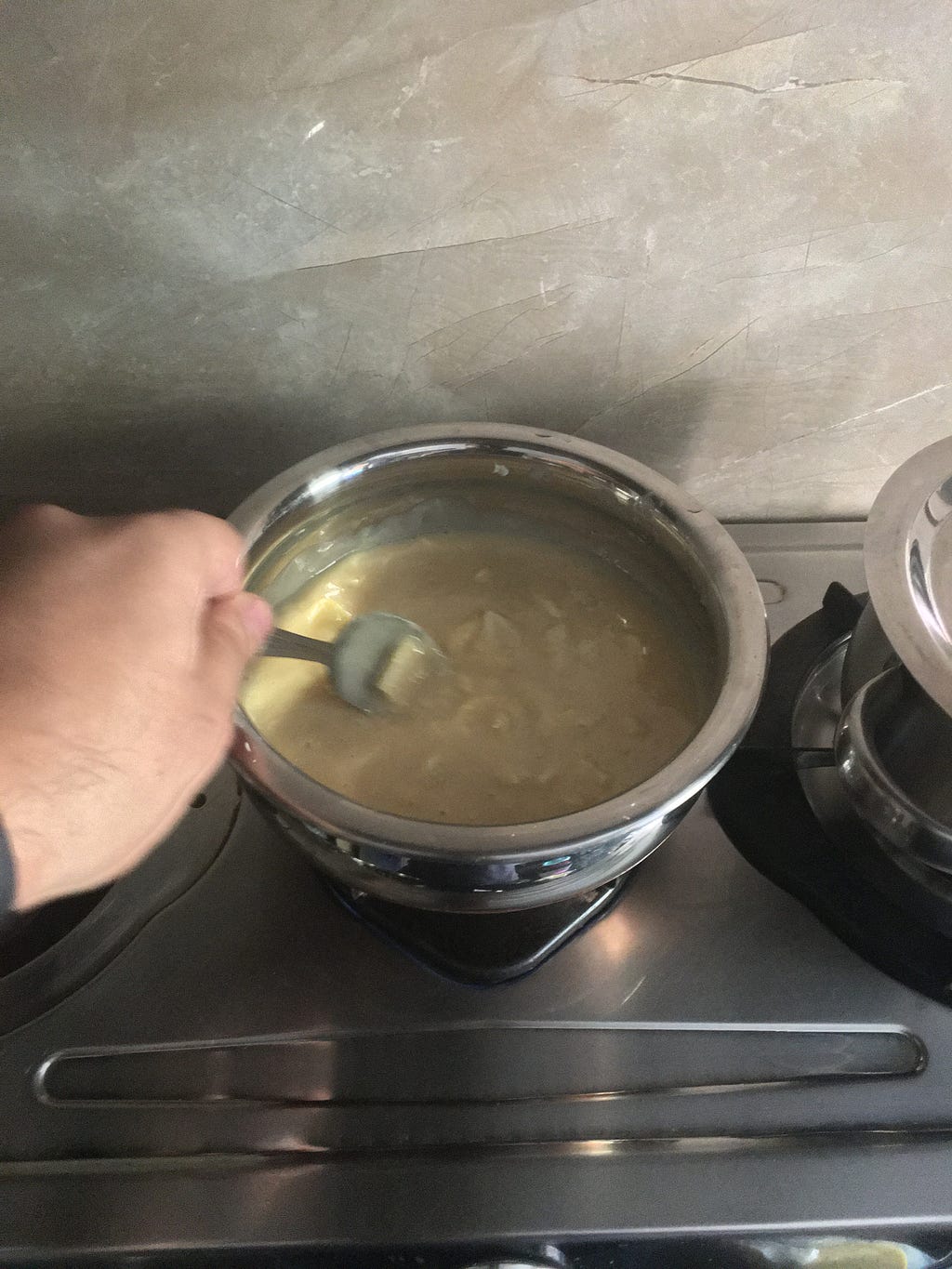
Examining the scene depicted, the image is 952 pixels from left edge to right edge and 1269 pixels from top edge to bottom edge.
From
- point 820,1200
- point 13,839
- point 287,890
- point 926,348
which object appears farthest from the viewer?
point 926,348

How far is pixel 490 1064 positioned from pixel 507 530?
0.40m

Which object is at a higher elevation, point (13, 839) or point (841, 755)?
point (13, 839)

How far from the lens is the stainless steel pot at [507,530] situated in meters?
0.43

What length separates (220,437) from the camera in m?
0.69

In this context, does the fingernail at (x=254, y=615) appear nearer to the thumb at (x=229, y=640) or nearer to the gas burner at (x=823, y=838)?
the thumb at (x=229, y=640)

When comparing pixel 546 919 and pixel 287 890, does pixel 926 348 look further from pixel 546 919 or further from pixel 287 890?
pixel 287 890

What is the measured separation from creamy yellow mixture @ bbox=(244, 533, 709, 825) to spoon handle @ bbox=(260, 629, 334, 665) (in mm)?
34

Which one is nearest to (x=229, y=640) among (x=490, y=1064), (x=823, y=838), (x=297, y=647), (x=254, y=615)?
(x=254, y=615)

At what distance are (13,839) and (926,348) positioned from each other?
72cm

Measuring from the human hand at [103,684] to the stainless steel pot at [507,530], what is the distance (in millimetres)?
61

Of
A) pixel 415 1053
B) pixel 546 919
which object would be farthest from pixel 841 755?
pixel 415 1053

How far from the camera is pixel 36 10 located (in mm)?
478

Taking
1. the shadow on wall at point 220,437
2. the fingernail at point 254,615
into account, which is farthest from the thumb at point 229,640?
the shadow on wall at point 220,437

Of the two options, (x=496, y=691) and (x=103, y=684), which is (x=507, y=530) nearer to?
(x=496, y=691)
